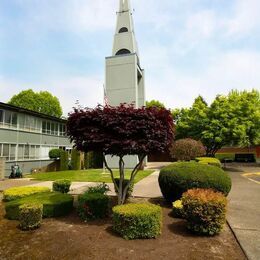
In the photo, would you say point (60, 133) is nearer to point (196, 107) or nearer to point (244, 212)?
point (196, 107)

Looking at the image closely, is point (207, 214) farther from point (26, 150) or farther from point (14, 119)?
point (26, 150)

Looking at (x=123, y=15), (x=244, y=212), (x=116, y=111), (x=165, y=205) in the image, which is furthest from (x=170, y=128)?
(x=123, y=15)

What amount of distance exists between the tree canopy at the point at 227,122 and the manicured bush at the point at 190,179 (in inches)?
705

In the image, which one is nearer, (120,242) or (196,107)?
(120,242)

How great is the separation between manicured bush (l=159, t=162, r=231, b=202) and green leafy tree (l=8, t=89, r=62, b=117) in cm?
4728

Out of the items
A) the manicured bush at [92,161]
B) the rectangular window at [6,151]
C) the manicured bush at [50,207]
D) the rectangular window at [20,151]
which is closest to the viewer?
the manicured bush at [50,207]

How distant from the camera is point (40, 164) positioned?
29.6 meters

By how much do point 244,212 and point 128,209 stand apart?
478cm

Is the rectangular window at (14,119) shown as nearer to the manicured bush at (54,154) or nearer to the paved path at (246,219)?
the manicured bush at (54,154)

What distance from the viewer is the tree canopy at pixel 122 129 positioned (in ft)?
26.3

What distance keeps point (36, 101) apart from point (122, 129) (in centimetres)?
4923

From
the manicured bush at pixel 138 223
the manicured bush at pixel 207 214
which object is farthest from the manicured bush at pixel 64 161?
the manicured bush at pixel 207 214

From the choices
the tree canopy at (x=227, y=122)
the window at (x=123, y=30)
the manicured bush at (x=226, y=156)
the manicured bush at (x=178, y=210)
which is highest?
the window at (x=123, y=30)

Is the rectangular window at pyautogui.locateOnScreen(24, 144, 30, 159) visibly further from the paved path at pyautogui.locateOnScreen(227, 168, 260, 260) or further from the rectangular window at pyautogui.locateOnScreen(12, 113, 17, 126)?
the paved path at pyautogui.locateOnScreen(227, 168, 260, 260)
